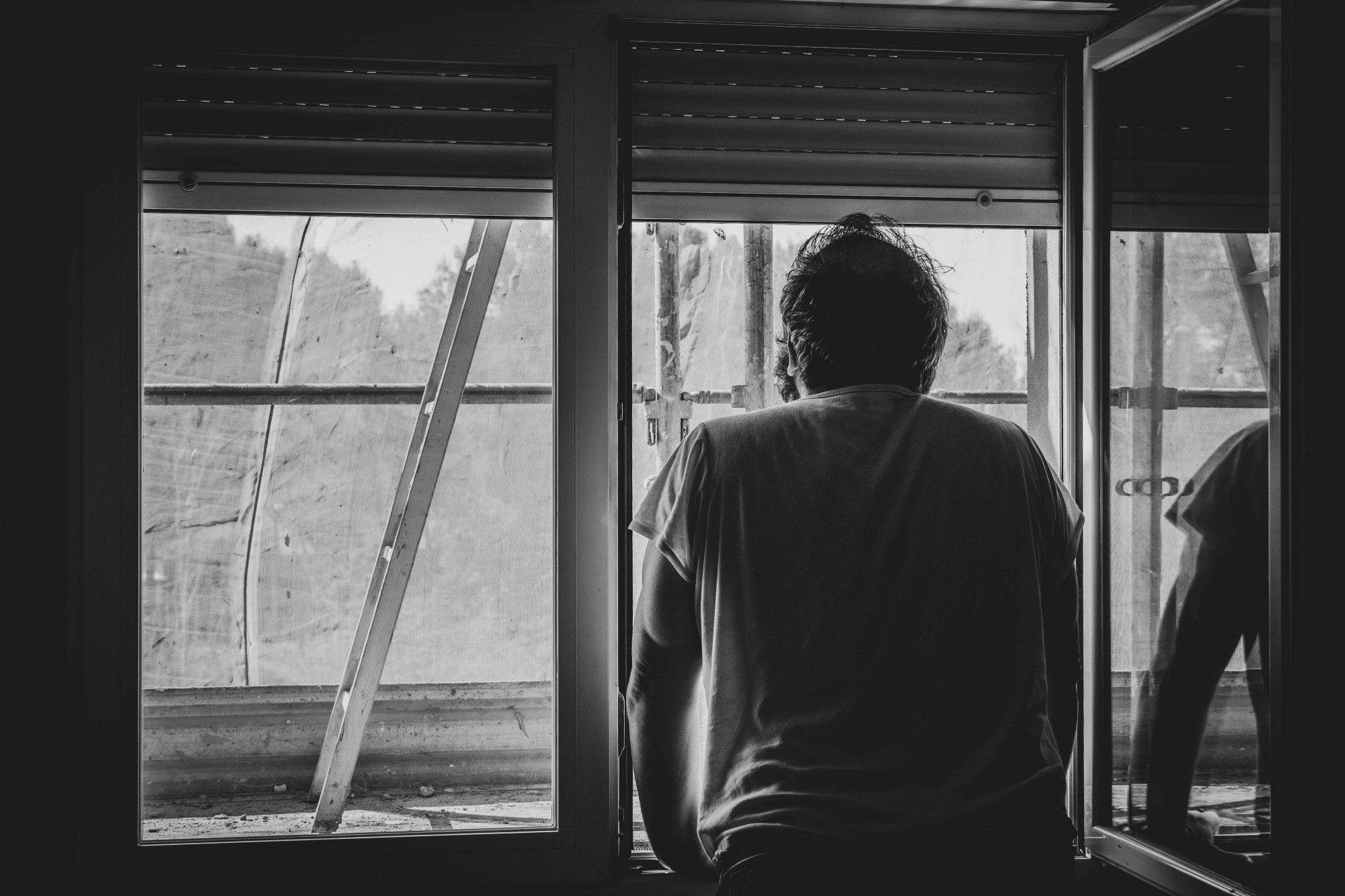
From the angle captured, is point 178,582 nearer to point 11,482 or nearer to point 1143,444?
point 11,482

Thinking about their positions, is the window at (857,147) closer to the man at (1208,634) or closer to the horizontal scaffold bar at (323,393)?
the man at (1208,634)

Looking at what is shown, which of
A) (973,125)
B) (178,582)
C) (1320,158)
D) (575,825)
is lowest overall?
(575,825)

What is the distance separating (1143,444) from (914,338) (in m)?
0.65

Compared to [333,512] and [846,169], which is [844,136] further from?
[333,512]

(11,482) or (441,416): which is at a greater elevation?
(441,416)

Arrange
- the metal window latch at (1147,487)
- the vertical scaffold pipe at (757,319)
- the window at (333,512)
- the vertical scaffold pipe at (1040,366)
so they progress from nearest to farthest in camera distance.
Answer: the metal window latch at (1147,487)
the vertical scaffold pipe at (1040,366)
the vertical scaffold pipe at (757,319)
the window at (333,512)

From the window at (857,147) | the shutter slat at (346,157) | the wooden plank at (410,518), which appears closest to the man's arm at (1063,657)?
the window at (857,147)

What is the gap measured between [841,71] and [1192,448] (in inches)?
32.1

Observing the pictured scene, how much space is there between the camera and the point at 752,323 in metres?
2.01

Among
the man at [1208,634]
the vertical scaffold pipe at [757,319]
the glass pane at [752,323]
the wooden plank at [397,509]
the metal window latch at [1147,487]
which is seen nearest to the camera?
the man at [1208,634]

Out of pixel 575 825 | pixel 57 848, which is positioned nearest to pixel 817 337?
pixel 575 825

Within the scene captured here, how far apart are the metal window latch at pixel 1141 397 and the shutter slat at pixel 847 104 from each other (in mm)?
485

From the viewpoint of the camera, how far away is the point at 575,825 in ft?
4.38

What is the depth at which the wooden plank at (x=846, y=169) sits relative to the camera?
1401mm
